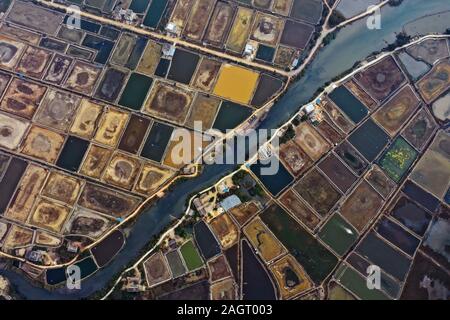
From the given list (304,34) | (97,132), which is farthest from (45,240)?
(304,34)

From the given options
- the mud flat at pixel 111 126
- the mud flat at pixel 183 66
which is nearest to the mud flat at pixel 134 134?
the mud flat at pixel 111 126

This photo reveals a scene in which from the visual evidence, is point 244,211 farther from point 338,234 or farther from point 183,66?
point 183,66

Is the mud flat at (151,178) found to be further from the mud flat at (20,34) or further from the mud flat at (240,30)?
the mud flat at (20,34)

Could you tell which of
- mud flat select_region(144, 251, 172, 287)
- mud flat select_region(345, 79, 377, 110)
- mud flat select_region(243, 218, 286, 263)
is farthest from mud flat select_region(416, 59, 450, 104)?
mud flat select_region(144, 251, 172, 287)

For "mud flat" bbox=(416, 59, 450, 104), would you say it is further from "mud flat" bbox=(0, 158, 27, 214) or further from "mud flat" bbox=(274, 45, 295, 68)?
"mud flat" bbox=(0, 158, 27, 214)

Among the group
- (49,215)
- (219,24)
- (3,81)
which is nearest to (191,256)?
(49,215)

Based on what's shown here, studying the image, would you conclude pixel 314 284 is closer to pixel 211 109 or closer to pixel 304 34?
pixel 211 109
